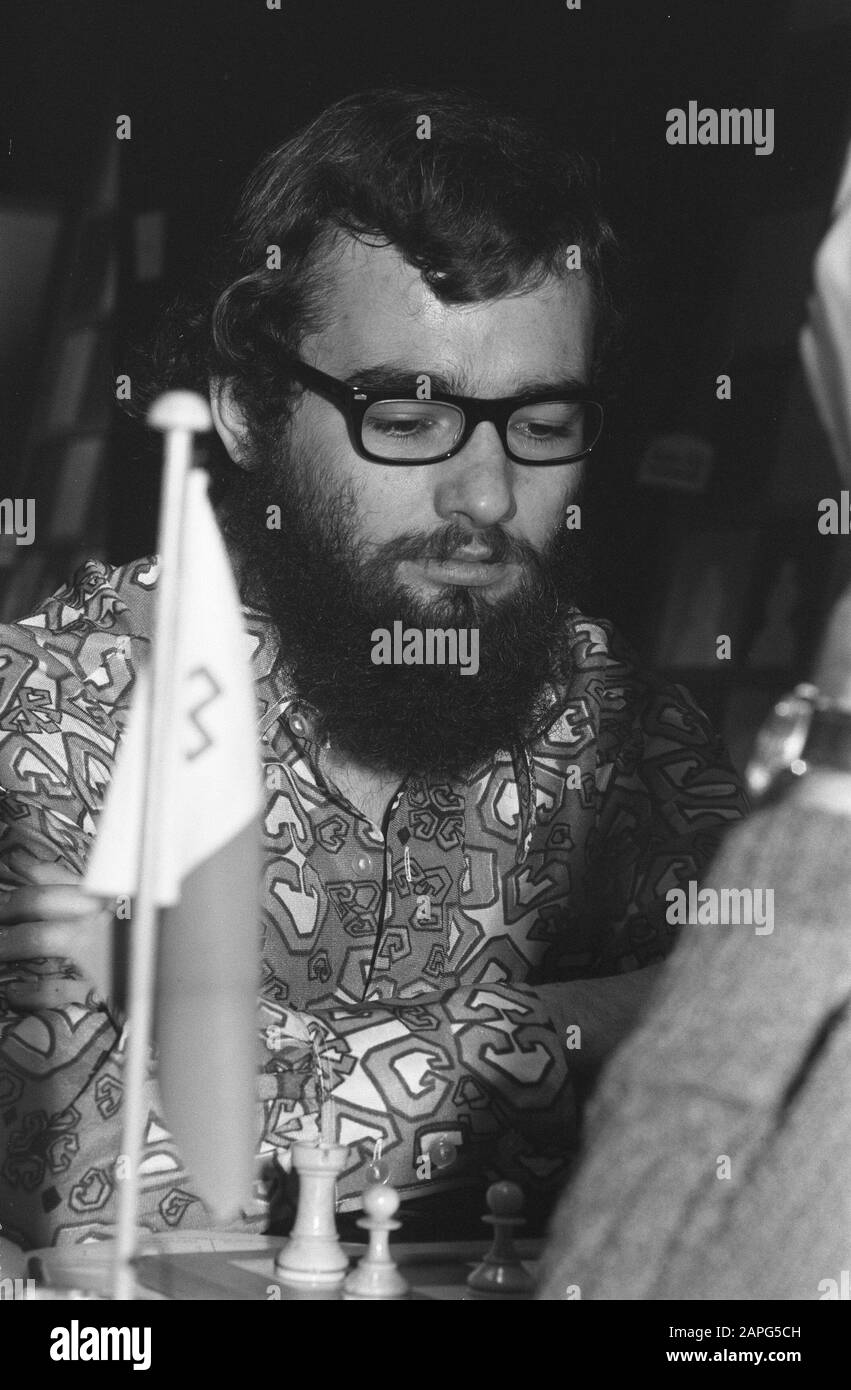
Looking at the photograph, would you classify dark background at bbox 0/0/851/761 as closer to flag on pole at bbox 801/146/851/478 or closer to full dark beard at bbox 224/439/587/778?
full dark beard at bbox 224/439/587/778

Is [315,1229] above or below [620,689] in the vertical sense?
below

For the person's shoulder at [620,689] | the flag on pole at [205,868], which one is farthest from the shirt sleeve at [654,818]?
the flag on pole at [205,868]

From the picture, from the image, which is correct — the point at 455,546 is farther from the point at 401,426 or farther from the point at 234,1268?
the point at 234,1268

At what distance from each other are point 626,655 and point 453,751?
0.34 metres

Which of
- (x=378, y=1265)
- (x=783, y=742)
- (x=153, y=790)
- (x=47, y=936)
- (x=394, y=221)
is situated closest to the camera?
(x=783, y=742)

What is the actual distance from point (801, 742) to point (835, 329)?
19cm

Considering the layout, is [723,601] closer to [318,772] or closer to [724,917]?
[318,772]

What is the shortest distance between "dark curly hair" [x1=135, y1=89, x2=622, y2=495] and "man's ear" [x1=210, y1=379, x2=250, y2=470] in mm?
14

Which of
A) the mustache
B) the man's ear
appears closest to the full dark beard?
the mustache

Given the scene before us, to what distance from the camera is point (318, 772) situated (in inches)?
81.4

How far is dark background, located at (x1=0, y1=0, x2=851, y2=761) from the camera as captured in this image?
2307 mm

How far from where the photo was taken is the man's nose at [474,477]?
79.1 inches

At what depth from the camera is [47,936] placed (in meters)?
1.56

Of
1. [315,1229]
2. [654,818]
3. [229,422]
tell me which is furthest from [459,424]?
[315,1229]
